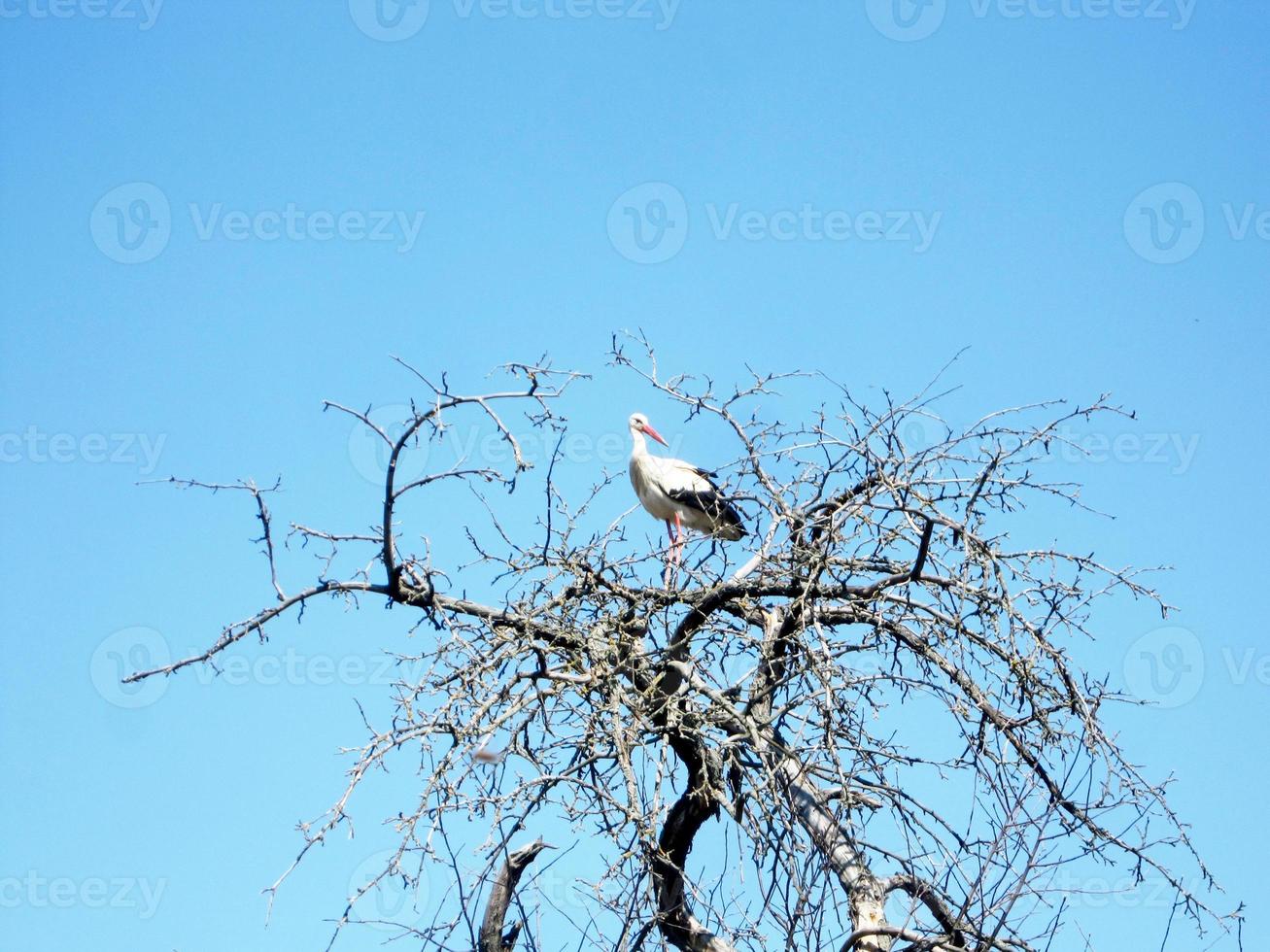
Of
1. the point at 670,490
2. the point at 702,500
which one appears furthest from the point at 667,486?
the point at 702,500

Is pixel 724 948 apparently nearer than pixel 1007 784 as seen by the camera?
No

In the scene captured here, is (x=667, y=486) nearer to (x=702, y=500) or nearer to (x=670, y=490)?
(x=670, y=490)

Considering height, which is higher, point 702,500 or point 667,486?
point 667,486

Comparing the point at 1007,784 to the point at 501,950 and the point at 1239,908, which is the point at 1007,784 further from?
the point at 501,950

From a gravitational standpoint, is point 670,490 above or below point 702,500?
above

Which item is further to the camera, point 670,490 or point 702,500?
point 670,490

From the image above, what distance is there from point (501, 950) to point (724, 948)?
78 centimetres

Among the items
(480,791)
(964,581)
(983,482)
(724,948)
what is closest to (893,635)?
(964,581)

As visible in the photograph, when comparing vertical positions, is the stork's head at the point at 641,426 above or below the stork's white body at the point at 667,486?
above

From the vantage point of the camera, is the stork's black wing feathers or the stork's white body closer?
the stork's black wing feathers

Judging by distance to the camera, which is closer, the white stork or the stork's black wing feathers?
the stork's black wing feathers

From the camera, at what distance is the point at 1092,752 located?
4609 mm

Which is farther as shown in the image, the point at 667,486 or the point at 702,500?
the point at 667,486

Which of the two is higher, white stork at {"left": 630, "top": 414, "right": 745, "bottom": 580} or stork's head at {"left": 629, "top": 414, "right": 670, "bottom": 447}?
stork's head at {"left": 629, "top": 414, "right": 670, "bottom": 447}
